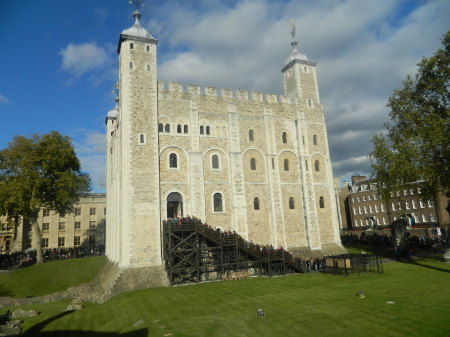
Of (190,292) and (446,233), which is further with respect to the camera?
(446,233)

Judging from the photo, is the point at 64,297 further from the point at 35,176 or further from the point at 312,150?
the point at 312,150

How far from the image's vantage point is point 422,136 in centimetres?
2208

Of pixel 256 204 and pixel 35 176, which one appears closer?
pixel 256 204

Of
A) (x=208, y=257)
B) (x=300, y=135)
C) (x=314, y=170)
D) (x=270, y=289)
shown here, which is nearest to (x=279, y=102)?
(x=300, y=135)

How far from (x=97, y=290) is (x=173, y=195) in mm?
9322

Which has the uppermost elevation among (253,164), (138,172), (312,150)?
(312,150)

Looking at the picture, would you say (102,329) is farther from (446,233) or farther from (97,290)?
(446,233)

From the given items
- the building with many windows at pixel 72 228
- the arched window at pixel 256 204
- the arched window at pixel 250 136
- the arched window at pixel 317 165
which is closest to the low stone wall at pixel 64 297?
the arched window at pixel 256 204

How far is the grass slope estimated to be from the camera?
81.6 ft

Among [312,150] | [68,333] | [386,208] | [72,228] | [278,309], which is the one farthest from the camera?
[72,228]

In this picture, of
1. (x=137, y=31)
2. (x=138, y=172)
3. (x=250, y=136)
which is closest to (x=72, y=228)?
(x=138, y=172)

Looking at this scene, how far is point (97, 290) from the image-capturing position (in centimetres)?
2373

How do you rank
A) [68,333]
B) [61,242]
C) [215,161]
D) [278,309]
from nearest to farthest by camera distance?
1. [278,309]
2. [68,333]
3. [215,161]
4. [61,242]

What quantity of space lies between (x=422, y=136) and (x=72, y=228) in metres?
51.8
